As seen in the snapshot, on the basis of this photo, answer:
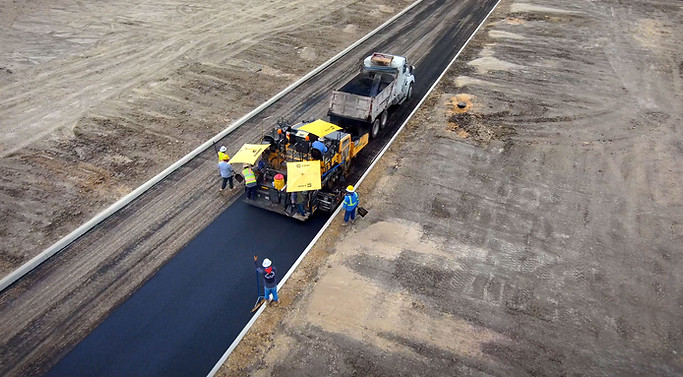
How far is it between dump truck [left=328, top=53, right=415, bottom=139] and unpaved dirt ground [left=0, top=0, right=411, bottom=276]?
4.70m

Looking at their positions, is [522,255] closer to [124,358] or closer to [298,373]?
[298,373]

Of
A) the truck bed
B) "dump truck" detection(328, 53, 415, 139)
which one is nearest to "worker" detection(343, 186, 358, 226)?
"dump truck" detection(328, 53, 415, 139)

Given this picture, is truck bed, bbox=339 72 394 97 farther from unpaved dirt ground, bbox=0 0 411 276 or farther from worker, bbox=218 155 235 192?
→ worker, bbox=218 155 235 192

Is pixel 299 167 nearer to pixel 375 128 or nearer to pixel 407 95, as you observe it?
pixel 375 128

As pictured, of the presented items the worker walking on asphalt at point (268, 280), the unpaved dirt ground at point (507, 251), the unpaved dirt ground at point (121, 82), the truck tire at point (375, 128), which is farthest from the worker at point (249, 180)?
the truck tire at point (375, 128)

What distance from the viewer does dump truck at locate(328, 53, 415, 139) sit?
57.7 ft

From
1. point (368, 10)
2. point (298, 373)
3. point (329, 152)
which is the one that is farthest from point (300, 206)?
point (368, 10)

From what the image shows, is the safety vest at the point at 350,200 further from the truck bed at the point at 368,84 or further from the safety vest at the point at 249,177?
the truck bed at the point at 368,84

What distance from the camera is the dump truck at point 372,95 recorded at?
17578 millimetres

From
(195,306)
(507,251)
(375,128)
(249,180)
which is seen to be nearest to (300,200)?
(249,180)

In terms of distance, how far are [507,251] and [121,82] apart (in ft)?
63.8

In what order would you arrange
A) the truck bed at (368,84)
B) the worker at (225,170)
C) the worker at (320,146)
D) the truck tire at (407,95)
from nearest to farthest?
the worker at (320,146), the worker at (225,170), the truck bed at (368,84), the truck tire at (407,95)

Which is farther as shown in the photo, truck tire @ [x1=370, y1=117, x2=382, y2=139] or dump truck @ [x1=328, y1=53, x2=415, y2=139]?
truck tire @ [x1=370, y1=117, x2=382, y2=139]

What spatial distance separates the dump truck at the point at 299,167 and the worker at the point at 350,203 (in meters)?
0.70
